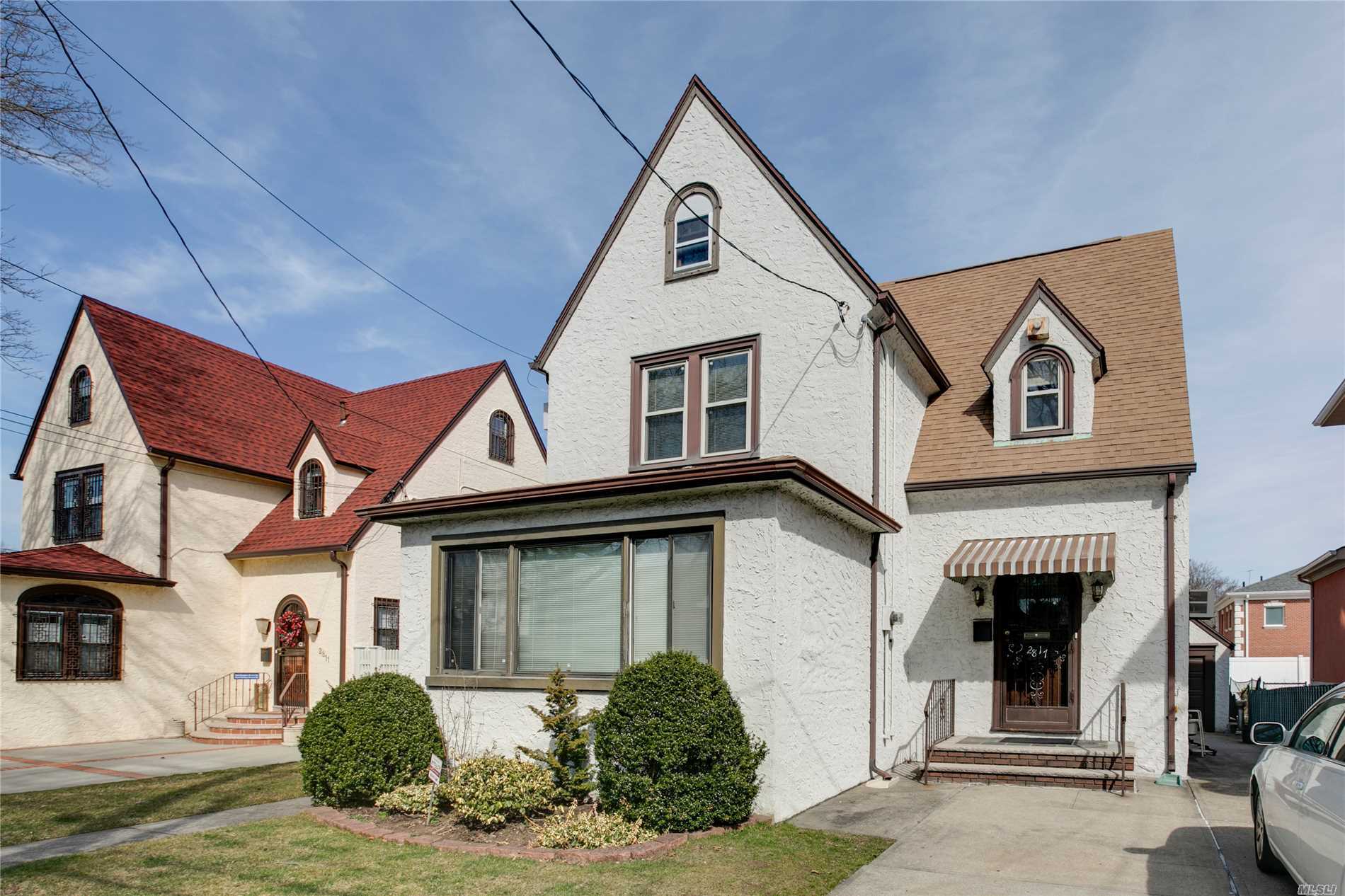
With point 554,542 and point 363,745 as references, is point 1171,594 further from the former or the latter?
point 363,745

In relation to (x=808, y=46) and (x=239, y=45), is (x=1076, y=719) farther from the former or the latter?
(x=239, y=45)

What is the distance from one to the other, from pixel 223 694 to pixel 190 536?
3863 millimetres

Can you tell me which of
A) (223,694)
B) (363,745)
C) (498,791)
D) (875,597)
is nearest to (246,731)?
(223,694)

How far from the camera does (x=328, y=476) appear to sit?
22328 millimetres

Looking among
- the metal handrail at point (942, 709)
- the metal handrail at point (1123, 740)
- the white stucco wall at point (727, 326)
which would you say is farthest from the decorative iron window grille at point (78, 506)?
the metal handrail at point (1123, 740)

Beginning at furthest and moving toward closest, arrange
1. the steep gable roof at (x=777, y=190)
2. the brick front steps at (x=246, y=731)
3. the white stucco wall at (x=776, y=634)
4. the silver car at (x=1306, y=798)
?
the brick front steps at (x=246, y=731), the steep gable roof at (x=777, y=190), the white stucco wall at (x=776, y=634), the silver car at (x=1306, y=798)

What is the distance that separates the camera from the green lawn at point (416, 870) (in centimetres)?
749

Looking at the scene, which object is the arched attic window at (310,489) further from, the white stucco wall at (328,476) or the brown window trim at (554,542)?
the brown window trim at (554,542)

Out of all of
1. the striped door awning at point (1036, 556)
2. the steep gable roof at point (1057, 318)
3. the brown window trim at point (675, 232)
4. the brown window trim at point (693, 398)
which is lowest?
the striped door awning at point (1036, 556)

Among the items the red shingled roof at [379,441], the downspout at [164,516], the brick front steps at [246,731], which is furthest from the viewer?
the red shingled roof at [379,441]

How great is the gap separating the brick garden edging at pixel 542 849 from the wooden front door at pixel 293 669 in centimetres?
1219

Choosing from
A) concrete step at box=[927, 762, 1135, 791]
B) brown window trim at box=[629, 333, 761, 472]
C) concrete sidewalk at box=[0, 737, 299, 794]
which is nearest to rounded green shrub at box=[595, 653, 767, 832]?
concrete step at box=[927, 762, 1135, 791]

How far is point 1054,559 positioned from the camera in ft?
42.4

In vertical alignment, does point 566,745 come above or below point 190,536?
below
